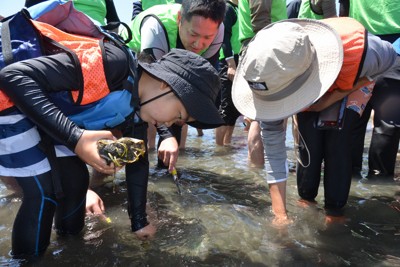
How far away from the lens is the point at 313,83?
1922 mm

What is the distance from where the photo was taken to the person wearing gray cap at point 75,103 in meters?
1.57

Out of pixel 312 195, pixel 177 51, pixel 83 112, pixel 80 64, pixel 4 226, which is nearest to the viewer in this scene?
pixel 80 64

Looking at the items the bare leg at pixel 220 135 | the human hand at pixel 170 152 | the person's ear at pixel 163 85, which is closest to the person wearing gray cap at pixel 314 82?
the person's ear at pixel 163 85

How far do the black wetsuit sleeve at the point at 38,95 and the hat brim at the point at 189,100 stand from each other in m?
0.46

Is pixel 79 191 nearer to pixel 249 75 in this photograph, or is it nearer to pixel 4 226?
pixel 4 226

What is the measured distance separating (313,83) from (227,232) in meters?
1.00

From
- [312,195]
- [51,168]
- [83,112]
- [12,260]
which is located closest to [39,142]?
[51,168]

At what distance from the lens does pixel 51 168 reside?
1.84 metres

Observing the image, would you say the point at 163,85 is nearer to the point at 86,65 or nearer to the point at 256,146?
the point at 86,65

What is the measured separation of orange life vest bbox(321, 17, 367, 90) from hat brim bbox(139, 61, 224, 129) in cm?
76

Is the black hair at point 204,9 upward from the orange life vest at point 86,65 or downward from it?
upward

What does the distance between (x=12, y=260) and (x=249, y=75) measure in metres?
1.47

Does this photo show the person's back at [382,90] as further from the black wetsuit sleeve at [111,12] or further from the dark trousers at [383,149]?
the black wetsuit sleeve at [111,12]

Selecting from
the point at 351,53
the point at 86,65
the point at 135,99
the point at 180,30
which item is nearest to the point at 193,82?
the point at 135,99
